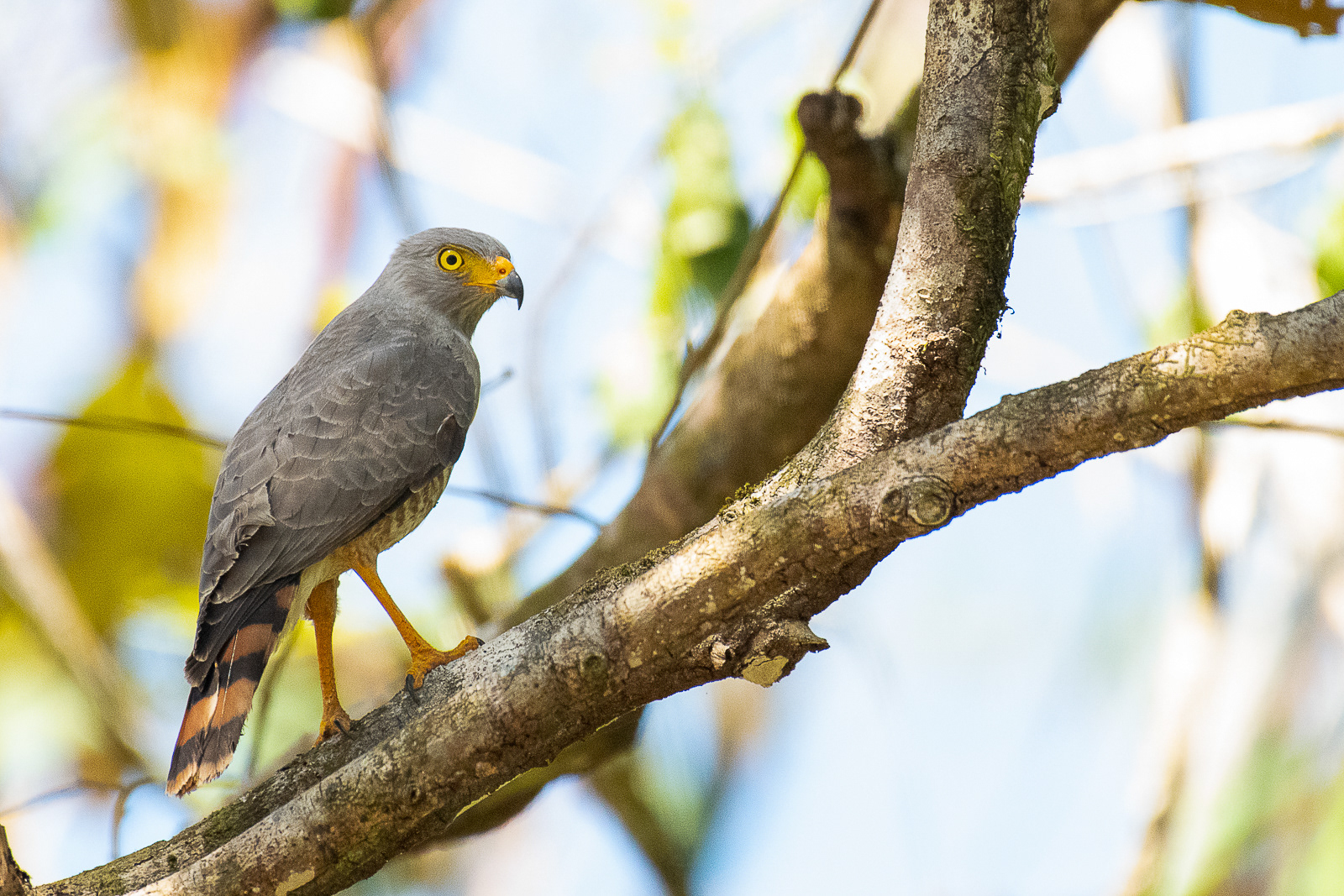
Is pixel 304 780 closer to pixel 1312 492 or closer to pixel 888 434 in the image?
pixel 888 434

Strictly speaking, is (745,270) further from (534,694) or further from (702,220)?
(534,694)

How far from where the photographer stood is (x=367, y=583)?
4086mm

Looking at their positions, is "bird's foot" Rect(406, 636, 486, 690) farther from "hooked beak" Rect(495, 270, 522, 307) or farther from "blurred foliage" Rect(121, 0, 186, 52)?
"blurred foliage" Rect(121, 0, 186, 52)

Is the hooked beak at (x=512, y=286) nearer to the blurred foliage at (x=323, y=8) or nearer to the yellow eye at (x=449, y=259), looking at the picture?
the yellow eye at (x=449, y=259)

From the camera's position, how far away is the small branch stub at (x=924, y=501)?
215 cm

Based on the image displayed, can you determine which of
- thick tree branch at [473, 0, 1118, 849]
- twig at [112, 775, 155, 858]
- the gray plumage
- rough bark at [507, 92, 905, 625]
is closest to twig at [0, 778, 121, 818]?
twig at [112, 775, 155, 858]

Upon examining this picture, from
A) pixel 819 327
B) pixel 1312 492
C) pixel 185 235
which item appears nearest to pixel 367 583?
pixel 819 327

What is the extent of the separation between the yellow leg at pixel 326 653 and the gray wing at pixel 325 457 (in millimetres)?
423

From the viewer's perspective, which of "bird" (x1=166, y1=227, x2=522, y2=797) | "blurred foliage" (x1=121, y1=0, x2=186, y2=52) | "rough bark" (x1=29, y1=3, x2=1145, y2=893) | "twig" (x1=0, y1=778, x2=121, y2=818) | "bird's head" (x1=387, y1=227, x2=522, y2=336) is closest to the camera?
"rough bark" (x1=29, y1=3, x2=1145, y2=893)

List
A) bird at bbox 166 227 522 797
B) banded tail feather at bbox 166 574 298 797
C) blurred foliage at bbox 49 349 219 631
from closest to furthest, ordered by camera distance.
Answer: banded tail feather at bbox 166 574 298 797, bird at bbox 166 227 522 797, blurred foliage at bbox 49 349 219 631

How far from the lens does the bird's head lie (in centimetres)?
503

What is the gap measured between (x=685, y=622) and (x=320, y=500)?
1842 mm

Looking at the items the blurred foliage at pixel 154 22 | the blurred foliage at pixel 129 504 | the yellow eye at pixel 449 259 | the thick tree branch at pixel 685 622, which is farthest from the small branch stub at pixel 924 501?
the blurred foliage at pixel 154 22

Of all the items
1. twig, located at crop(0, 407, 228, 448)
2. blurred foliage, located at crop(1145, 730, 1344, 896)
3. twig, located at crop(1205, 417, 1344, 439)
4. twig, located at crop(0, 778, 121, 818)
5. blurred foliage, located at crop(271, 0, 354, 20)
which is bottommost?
blurred foliage, located at crop(1145, 730, 1344, 896)
